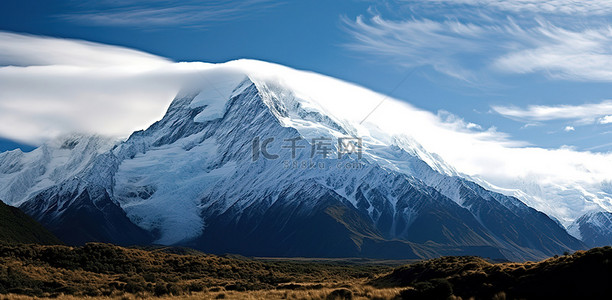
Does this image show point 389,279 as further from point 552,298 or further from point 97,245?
point 97,245

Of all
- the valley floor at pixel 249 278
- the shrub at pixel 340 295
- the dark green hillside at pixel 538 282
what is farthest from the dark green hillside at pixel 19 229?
the dark green hillside at pixel 538 282

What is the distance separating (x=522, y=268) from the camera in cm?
4925

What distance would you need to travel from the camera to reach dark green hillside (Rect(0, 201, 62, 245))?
146m

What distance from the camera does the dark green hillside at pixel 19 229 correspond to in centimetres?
14638

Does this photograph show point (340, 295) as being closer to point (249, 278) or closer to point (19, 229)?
point (249, 278)

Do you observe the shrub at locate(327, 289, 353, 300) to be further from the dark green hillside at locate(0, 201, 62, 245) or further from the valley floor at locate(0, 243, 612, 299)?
the dark green hillside at locate(0, 201, 62, 245)

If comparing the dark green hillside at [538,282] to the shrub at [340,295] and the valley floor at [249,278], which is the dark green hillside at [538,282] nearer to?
the valley floor at [249,278]

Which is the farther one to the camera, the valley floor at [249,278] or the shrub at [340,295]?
the valley floor at [249,278]

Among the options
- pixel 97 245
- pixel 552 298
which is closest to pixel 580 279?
pixel 552 298

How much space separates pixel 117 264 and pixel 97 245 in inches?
254

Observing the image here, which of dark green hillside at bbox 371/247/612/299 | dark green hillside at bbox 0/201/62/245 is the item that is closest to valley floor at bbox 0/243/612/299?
dark green hillside at bbox 371/247/612/299

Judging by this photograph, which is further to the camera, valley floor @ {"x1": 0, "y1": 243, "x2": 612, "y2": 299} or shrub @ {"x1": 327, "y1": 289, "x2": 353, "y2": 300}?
valley floor @ {"x1": 0, "y1": 243, "x2": 612, "y2": 299}

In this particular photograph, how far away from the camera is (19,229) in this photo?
157875 mm

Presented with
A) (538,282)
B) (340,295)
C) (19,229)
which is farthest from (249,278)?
(19,229)
